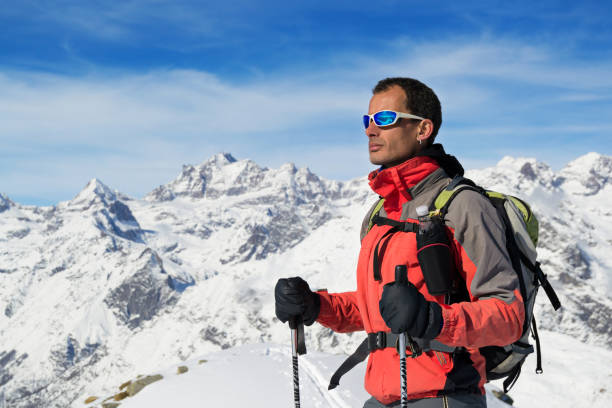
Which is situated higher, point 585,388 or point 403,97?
point 403,97

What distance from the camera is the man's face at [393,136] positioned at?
461 centimetres

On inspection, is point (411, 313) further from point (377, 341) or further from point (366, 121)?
point (366, 121)

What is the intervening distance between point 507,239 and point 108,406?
17.1m

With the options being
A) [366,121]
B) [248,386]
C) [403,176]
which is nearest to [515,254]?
[403,176]

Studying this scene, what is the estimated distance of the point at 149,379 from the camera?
1955cm

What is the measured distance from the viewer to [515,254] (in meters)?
3.95

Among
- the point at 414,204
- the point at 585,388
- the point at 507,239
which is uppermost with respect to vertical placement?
the point at 414,204

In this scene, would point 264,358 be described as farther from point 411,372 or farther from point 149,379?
point 411,372

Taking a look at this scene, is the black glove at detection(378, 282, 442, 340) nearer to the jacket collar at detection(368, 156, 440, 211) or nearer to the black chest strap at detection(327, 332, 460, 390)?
the black chest strap at detection(327, 332, 460, 390)

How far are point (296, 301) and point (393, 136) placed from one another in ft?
6.12

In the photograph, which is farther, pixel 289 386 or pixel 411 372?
pixel 289 386

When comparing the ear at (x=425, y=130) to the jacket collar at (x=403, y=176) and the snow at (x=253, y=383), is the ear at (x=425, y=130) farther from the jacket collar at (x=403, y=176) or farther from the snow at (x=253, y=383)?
the snow at (x=253, y=383)

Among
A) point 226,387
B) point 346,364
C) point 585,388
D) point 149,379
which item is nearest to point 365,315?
point 346,364

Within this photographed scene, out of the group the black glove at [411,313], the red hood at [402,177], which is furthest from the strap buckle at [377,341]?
the red hood at [402,177]
